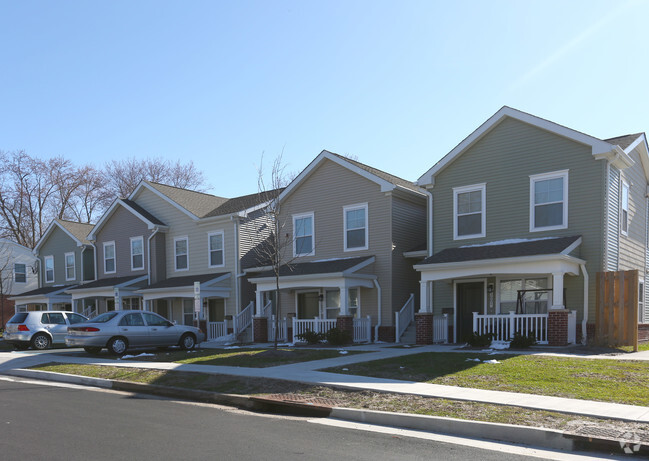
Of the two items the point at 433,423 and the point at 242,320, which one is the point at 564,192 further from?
the point at 242,320

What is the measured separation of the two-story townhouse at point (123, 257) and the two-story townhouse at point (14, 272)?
10901 millimetres

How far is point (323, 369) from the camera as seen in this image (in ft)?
42.1

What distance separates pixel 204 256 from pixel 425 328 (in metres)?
12.7

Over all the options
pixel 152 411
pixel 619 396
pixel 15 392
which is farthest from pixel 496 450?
pixel 15 392

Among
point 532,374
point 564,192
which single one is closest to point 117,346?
point 532,374

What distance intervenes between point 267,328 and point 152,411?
→ 14.1 m

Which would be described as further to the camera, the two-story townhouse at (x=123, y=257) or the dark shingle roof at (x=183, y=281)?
the two-story townhouse at (x=123, y=257)

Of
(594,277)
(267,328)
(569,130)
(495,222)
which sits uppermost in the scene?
(569,130)

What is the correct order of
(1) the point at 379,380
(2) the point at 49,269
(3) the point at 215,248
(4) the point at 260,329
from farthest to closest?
1. (2) the point at 49,269
2. (3) the point at 215,248
3. (4) the point at 260,329
4. (1) the point at 379,380

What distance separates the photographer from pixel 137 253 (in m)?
30.4

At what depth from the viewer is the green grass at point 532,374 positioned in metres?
9.63

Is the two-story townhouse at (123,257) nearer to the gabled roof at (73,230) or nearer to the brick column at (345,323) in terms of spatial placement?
the gabled roof at (73,230)

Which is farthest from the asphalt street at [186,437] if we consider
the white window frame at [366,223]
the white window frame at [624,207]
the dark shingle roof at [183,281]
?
the dark shingle roof at [183,281]

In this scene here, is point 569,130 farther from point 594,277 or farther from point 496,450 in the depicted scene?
point 496,450
